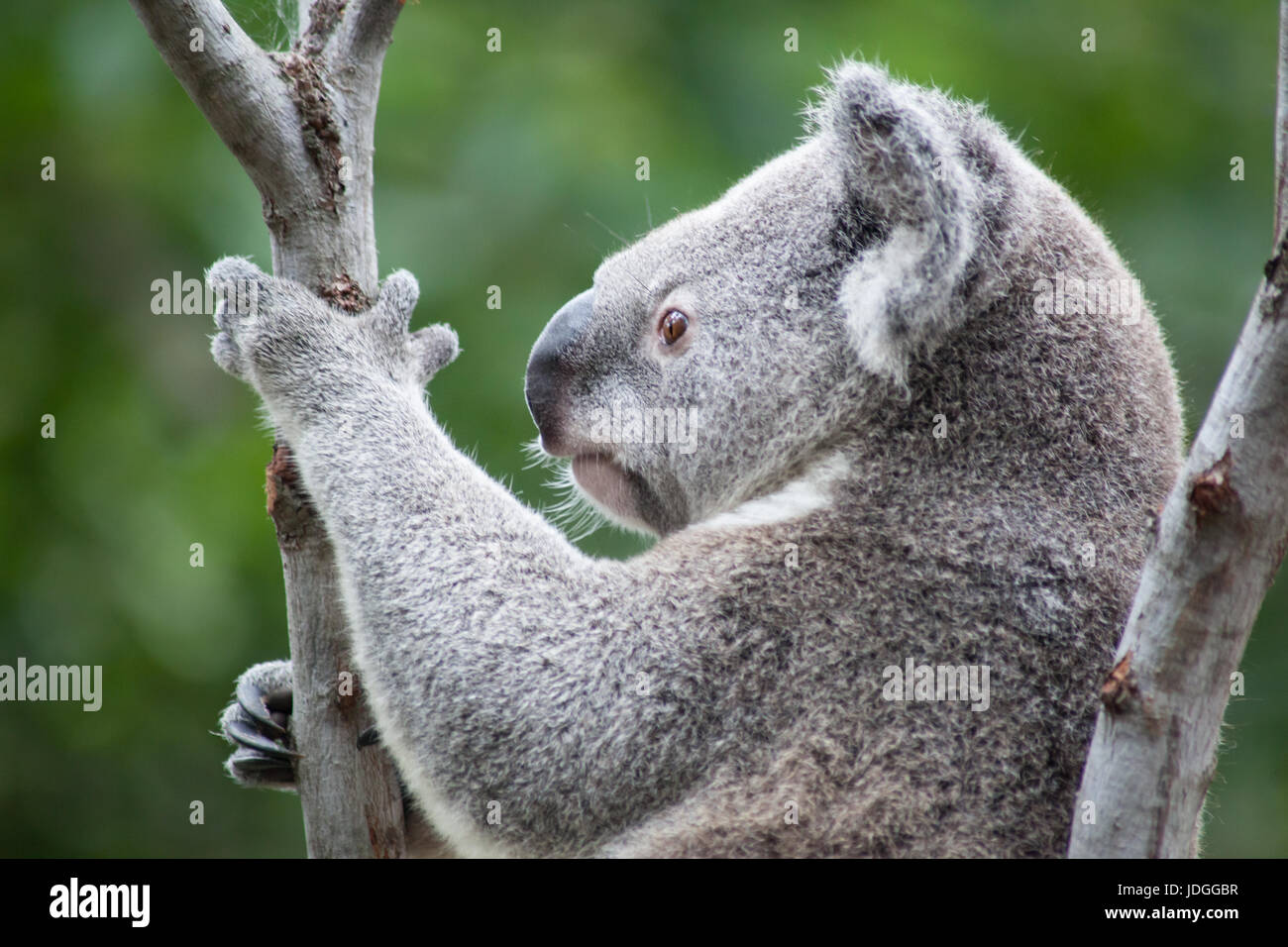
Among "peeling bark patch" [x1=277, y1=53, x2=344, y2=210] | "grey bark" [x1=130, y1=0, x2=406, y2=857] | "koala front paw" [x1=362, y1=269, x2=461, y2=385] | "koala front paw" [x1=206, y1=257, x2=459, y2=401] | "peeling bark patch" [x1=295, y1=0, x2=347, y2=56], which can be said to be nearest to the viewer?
"grey bark" [x1=130, y1=0, x2=406, y2=857]

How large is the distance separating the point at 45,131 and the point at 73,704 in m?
3.50

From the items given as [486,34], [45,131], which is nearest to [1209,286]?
[486,34]

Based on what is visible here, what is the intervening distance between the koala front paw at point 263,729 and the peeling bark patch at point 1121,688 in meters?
2.69

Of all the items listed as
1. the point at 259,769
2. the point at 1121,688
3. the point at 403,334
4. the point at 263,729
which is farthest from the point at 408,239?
the point at 1121,688

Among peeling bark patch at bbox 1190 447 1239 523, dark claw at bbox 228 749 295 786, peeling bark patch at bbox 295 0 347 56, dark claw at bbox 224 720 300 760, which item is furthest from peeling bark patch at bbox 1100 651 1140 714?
peeling bark patch at bbox 295 0 347 56

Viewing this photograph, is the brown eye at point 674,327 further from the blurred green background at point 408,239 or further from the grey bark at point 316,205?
the blurred green background at point 408,239

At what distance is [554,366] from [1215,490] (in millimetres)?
Answer: 2530

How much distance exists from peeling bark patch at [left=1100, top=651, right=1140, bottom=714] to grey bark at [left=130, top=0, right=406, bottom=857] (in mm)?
2374

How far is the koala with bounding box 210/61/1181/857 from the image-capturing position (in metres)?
3.84

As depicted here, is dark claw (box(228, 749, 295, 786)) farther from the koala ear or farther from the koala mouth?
the koala ear

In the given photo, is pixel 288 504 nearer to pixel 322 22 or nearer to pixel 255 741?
pixel 255 741

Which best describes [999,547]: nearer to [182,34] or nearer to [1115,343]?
[1115,343]

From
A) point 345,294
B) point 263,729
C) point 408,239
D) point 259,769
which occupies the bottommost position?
point 259,769

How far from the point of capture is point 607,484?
481 centimetres
